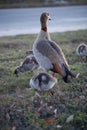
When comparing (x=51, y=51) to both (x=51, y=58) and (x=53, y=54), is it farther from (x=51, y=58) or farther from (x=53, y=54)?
(x=51, y=58)

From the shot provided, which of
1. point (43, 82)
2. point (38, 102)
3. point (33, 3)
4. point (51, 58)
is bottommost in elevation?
point (33, 3)

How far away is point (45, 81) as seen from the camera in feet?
23.0

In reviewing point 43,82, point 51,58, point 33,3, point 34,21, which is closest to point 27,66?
point 51,58

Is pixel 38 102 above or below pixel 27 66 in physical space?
above

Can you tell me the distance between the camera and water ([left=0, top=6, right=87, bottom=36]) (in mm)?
16500

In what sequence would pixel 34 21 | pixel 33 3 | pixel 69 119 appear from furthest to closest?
pixel 33 3
pixel 34 21
pixel 69 119

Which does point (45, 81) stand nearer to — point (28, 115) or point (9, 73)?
point (28, 115)

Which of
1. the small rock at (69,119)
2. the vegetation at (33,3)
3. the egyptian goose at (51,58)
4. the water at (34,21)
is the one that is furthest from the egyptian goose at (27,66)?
the vegetation at (33,3)

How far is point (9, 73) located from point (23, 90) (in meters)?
1.36

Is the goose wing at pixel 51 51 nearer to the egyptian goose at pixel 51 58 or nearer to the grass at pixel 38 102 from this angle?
the egyptian goose at pixel 51 58

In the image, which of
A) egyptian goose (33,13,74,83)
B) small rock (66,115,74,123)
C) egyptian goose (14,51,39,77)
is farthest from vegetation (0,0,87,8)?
small rock (66,115,74,123)

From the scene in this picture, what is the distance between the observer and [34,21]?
60.3 ft

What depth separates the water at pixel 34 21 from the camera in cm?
1650

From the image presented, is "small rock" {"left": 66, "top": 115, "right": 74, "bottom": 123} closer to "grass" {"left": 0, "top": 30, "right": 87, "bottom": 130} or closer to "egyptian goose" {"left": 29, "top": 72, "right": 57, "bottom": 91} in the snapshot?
"grass" {"left": 0, "top": 30, "right": 87, "bottom": 130}
